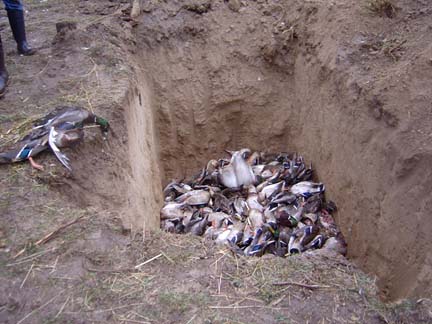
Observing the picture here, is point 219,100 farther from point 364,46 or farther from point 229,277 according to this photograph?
point 229,277

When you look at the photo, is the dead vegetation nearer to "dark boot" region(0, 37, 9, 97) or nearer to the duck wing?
the duck wing

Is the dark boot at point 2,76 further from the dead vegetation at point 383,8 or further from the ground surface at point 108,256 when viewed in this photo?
the dead vegetation at point 383,8

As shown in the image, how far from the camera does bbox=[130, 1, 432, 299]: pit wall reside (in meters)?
3.40

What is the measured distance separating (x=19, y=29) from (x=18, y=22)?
92mm

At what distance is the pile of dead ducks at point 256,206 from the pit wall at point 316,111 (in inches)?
6.7

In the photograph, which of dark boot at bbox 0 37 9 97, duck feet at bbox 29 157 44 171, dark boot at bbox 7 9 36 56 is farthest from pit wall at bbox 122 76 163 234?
dark boot at bbox 7 9 36 56

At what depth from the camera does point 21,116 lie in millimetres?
3809

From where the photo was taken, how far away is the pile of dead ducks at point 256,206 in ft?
Answer: 13.5

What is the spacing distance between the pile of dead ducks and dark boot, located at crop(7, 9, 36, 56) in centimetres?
212

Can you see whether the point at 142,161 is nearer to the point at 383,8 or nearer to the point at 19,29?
the point at 19,29

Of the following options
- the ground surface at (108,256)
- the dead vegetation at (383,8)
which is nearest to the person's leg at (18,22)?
the ground surface at (108,256)

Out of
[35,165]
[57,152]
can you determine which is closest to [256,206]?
[57,152]

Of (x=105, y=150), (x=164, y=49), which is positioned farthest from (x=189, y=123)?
(x=105, y=150)

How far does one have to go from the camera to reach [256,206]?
466 cm
